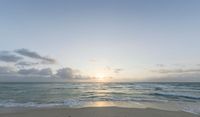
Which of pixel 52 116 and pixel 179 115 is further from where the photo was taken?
pixel 179 115

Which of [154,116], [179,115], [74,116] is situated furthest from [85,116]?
[179,115]

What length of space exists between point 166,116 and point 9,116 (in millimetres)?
7931

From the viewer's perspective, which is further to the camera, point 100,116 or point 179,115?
point 179,115

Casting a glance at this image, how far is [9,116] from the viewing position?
42.8 feet

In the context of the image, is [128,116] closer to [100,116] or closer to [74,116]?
[100,116]

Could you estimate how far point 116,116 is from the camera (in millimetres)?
12672

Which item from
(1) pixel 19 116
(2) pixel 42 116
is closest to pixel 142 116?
(2) pixel 42 116

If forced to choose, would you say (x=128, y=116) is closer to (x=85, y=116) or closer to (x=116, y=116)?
(x=116, y=116)

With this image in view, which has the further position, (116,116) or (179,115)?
(179,115)

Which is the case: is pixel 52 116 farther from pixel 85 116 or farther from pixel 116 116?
pixel 116 116

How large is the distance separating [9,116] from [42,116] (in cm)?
167

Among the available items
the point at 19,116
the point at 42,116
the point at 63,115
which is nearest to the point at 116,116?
the point at 63,115

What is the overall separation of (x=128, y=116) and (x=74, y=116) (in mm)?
2654

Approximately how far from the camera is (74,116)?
12812 mm
